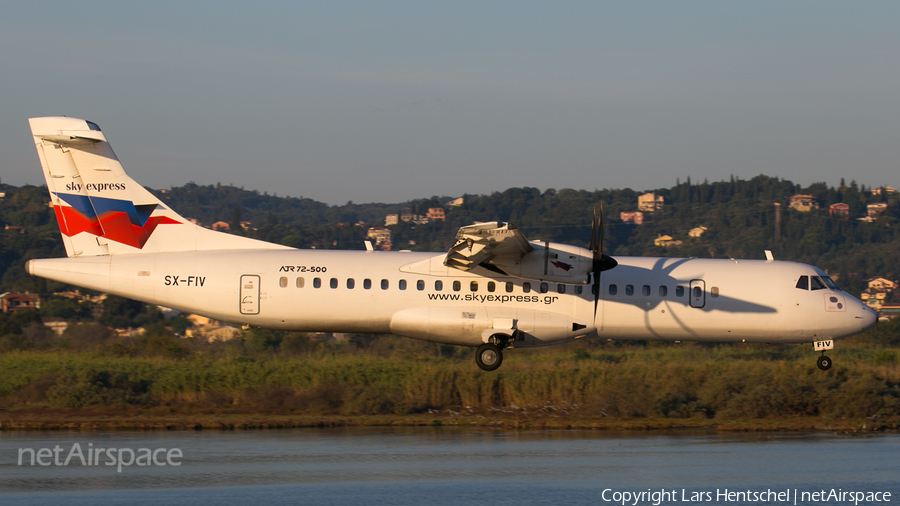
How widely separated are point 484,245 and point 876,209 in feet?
331

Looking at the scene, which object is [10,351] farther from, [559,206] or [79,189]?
[559,206]

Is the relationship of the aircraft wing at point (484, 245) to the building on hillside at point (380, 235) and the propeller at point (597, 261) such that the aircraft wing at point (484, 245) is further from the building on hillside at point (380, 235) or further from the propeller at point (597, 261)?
the building on hillside at point (380, 235)

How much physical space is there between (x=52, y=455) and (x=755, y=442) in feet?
50.3

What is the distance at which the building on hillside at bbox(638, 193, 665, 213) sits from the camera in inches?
4274

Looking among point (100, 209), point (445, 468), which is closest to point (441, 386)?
point (445, 468)

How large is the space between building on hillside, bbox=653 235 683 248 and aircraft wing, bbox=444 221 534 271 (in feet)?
218

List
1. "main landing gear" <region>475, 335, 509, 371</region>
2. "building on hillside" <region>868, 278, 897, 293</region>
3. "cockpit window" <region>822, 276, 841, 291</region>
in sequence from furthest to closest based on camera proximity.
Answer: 1. "building on hillside" <region>868, 278, 897, 293</region>
2. "cockpit window" <region>822, 276, 841, 291</region>
3. "main landing gear" <region>475, 335, 509, 371</region>

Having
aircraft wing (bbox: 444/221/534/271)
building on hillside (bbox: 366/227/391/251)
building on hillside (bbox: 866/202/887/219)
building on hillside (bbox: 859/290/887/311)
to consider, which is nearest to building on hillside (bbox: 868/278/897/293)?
building on hillside (bbox: 859/290/887/311)

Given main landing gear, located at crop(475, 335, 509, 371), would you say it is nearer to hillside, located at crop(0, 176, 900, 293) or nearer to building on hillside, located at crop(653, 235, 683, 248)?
hillside, located at crop(0, 176, 900, 293)

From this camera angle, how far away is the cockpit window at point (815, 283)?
21323mm

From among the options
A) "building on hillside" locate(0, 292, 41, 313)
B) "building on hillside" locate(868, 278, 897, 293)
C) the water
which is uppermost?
"building on hillside" locate(868, 278, 897, 293)

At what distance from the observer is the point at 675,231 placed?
95.2 meters

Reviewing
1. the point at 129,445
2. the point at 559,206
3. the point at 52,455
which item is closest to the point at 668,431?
the point at 129,445

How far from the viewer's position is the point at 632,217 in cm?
10281
